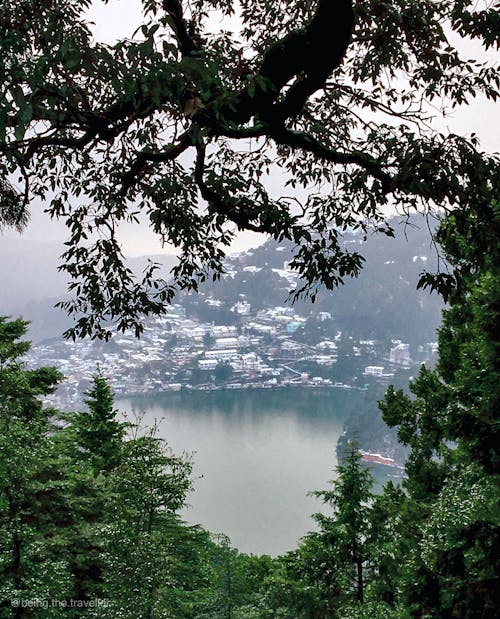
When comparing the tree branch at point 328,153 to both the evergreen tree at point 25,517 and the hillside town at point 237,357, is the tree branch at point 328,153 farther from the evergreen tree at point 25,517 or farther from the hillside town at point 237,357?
the hillside town at point 237,357

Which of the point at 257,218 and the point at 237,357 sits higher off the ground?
the point at 257,218

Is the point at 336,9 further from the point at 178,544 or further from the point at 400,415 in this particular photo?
the point at 178,544

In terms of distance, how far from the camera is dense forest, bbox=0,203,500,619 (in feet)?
13.4

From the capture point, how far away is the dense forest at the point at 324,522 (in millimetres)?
4090

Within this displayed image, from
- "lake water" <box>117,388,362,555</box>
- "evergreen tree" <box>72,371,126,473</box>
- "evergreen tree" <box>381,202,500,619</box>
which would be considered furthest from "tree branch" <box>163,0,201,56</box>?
"lake water" <box>117,388,362,555</box>

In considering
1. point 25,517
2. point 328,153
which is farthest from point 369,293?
point 328,153

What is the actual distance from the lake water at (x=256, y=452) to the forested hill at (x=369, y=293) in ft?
134

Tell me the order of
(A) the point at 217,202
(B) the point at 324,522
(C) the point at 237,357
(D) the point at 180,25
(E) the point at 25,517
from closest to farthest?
1. (D) the point at 180,25
2. (A) the point at 217,202
3. (E) the point at 25,517
4. (B) the point at 324,522
5. (C) the point at 237,357

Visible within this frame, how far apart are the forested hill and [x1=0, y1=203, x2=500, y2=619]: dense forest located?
4383 inches

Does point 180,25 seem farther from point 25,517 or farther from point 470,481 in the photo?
point 25,517

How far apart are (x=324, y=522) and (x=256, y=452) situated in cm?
4818

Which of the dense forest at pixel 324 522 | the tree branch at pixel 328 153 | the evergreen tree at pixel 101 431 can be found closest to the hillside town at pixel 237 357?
the evergreen tree at pixel 101 431

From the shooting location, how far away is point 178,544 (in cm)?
848

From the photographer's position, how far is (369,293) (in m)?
142
